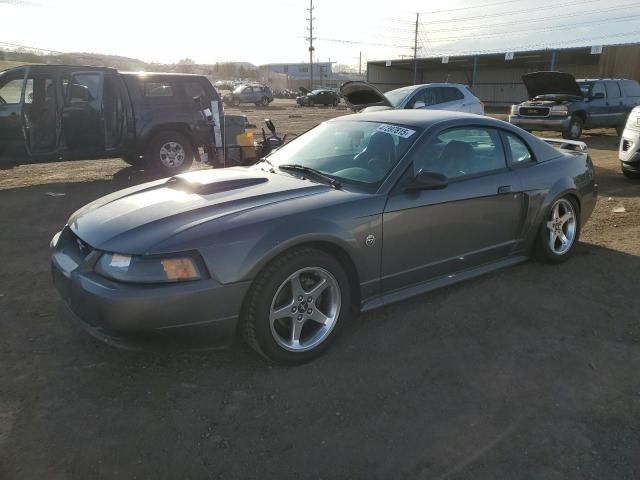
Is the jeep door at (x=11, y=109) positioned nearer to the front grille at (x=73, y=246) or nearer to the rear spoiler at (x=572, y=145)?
the front grille at (x=73, y=246)

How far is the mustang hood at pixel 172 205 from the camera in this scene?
110 inches

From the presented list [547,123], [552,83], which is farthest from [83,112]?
[552,83]

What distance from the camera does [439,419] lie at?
2.58 m

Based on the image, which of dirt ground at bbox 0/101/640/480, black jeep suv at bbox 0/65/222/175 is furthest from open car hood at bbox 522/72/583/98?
dirt ground at bbox 0/101/640/480

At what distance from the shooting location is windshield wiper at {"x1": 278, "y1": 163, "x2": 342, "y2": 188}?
346 centimetres

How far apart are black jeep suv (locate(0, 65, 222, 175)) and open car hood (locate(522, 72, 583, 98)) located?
9608mm

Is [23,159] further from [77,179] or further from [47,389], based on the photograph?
[47,389]

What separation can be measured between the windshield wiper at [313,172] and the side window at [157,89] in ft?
19.1

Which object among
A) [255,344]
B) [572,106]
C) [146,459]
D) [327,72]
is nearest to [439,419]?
[255,344]

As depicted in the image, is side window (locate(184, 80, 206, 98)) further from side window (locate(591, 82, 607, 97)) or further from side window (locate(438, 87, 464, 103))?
side window (locate(591, 82, 607, 97))

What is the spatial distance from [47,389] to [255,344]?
119cm

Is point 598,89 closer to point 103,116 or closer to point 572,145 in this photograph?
point 572,145

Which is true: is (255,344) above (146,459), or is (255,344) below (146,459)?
above

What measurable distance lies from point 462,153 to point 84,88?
6.89 m
